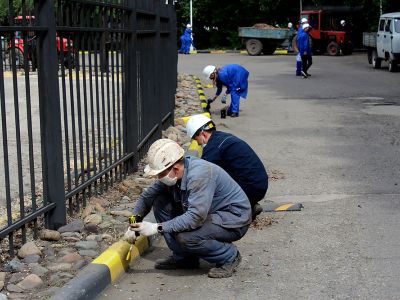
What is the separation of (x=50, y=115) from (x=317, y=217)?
2776mm

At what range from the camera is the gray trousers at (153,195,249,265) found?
5270mm

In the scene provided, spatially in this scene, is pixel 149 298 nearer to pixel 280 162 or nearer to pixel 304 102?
pixel 280 162

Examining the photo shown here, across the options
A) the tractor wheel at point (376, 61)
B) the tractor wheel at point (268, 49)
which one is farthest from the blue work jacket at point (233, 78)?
the tractor wheel at point (268, 49)

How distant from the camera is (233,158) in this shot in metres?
6.56

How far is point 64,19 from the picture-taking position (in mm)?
6215

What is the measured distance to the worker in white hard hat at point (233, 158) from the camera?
21.0 ft

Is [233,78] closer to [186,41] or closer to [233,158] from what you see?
[233,158]

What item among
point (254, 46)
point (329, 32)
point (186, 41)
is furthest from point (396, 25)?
point (186, 41)

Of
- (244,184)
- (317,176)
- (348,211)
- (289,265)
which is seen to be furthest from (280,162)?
(289,265)

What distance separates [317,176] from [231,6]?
42.3m

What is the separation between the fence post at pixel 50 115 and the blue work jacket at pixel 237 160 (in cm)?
130

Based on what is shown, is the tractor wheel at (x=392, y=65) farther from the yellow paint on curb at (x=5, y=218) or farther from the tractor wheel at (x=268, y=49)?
the yellow paint on curb at (x=5, y=218)

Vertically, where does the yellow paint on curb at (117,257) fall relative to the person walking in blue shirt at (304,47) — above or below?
below

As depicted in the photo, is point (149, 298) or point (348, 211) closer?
point (149, 298)
